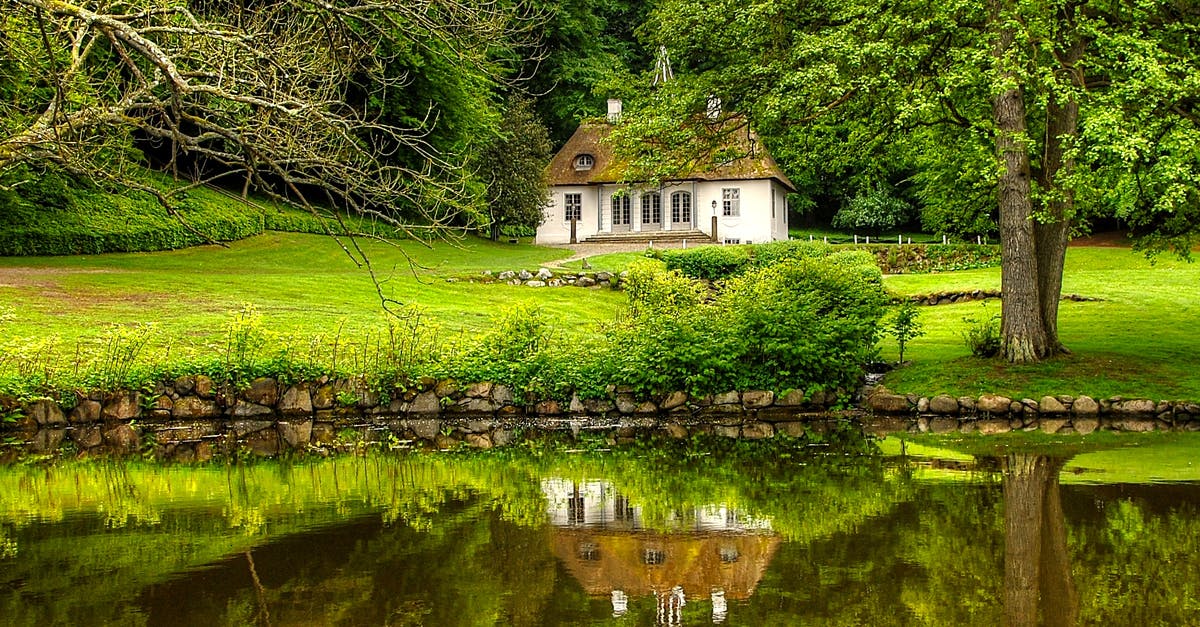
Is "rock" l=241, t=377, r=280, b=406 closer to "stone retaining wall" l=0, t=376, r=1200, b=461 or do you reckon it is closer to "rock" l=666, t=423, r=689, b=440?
"stone retaining wall" l=0, t=376, r=1200, b=461

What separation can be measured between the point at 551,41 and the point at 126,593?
6051 cm

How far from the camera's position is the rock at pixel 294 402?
18391 millimetres

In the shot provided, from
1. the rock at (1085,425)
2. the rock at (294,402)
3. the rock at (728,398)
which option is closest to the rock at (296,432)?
the rock at (294,402)

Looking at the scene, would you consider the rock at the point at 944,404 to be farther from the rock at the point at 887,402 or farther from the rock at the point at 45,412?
the rock at the point at 45,412

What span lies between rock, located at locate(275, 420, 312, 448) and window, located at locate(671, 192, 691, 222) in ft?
127

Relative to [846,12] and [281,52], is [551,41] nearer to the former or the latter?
[846,12]

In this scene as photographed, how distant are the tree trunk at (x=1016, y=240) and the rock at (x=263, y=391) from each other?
37.8 feet

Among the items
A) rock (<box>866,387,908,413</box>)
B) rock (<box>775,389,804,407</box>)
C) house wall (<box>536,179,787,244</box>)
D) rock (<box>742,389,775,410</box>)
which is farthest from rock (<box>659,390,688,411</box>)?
house wall (<box>536,179,787,244</box>)

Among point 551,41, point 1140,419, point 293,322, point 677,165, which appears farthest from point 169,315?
point 551,41

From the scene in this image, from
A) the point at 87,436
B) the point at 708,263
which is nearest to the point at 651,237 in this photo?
the point at 708,263

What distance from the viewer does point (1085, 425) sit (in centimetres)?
1633

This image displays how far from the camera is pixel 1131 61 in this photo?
15328 millimetres

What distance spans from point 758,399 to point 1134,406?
5470mm

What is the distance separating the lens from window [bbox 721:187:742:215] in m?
53.8
